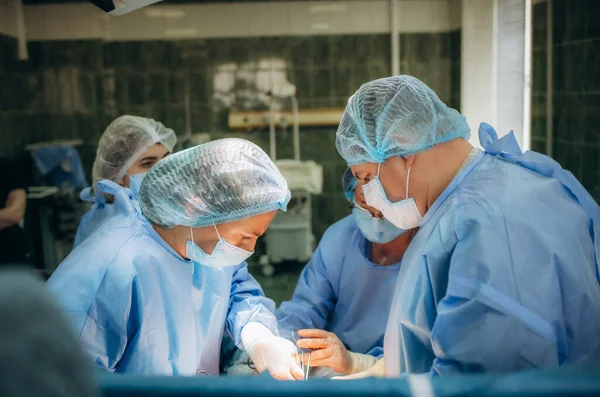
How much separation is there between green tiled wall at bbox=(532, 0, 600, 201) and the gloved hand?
1477mm

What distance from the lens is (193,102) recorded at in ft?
14.3

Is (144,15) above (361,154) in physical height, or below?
above

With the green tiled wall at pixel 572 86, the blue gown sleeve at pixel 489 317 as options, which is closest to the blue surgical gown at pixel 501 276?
the blue gown sleeve at pixel 489 317

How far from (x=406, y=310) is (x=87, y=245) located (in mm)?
882

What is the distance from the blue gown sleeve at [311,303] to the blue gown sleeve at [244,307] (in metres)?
0.16

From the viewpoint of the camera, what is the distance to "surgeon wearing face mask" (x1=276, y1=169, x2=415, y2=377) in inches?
83.8

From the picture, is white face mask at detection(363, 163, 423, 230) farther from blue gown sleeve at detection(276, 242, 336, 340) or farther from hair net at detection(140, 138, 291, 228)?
blue gown sleeve at detection(276, 242, 336, 340)

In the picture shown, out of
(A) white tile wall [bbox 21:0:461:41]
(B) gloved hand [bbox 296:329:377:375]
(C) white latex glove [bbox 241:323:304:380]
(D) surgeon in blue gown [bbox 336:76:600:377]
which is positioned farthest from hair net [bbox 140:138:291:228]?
(A) white tile wall [bbox 21:0:461:41]

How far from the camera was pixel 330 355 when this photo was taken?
1846 millimetres

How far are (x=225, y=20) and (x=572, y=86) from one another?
2549 mm

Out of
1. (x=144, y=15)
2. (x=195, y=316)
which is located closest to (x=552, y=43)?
(x=195, y=316)

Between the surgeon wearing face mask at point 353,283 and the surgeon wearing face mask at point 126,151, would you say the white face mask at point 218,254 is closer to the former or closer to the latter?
the surgeon wearing face mask at point 353,283

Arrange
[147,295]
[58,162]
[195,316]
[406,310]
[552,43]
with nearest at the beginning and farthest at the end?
[406,310]
[147,295]
[195,316]
[552,43]
[58,162]

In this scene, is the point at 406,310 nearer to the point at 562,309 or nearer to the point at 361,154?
the point at 562,309
